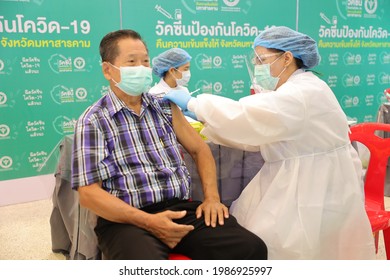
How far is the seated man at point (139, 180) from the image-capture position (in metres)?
1.61

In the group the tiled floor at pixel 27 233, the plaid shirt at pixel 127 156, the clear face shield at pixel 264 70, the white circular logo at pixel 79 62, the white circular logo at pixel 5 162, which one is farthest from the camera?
the white circular logo at pixel 79 62

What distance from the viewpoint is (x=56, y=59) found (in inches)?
144

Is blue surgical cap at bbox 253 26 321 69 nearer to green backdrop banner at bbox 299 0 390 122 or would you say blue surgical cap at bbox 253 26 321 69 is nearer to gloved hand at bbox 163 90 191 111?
gloved hand at bbox 163 90 191 111

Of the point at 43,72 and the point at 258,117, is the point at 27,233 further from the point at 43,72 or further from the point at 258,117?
the point at 258,117

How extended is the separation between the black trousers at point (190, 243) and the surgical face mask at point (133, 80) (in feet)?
1.68

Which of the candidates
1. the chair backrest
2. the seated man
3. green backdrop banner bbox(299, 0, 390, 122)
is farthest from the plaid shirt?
green backdrop banner bbox(299, 0, 390, 122)

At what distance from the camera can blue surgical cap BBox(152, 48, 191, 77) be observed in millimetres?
3559

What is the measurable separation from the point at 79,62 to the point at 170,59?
2.74 ft

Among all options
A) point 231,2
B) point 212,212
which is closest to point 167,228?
point 212,212

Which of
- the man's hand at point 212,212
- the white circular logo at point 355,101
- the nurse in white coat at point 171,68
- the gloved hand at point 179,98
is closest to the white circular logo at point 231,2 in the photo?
the nurse in white coat at point 171,68

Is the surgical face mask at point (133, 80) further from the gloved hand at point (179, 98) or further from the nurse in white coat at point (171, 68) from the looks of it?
the nurse in white coat at point (171, 68)

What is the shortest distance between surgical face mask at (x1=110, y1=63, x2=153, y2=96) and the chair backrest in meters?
1.24

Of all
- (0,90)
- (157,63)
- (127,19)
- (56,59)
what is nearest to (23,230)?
(0,90)

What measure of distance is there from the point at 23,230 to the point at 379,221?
2401 millimetres
